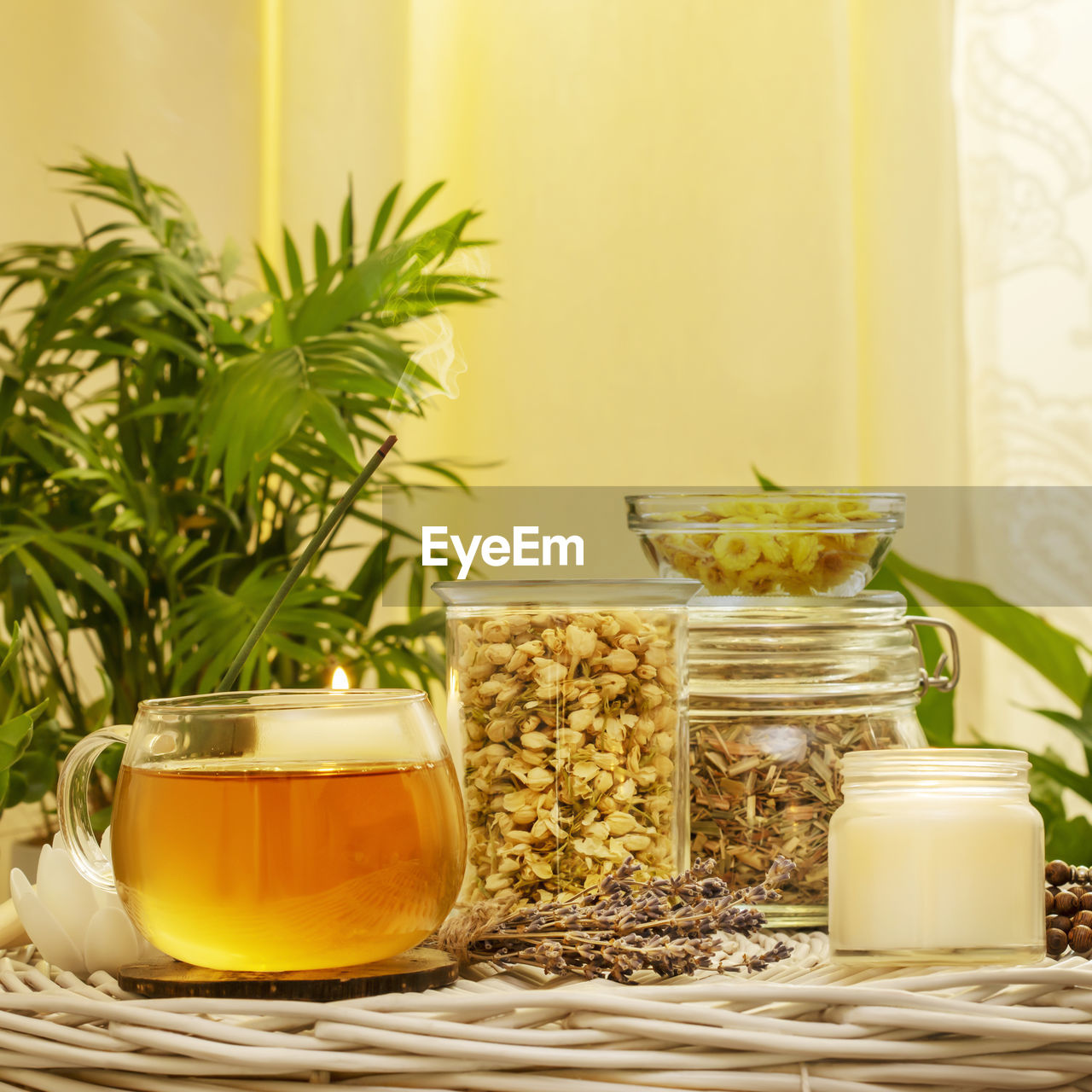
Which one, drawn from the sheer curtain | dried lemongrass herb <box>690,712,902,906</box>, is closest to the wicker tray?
dried lemongrass herb <box>690,712,902,906</box>

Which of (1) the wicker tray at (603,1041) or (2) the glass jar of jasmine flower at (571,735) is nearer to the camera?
(1) the wicker tray at (603,1041)

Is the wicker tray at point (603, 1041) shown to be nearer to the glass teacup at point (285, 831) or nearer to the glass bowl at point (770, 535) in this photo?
the glass teacup at point (285, 831)

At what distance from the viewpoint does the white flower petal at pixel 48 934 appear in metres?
0.41

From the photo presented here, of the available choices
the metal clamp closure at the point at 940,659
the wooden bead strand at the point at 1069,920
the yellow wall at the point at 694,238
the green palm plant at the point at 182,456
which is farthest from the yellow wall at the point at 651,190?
the wooden bead strand at the point at 1069,920

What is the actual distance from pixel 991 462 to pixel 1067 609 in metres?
0.17

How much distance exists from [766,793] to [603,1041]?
17 centimetres

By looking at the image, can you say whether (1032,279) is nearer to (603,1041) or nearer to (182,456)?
(182,456)

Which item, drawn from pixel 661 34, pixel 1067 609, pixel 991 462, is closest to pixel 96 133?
pixel 661 34

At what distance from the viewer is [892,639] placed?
0.51 m

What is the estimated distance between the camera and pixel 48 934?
0.41m

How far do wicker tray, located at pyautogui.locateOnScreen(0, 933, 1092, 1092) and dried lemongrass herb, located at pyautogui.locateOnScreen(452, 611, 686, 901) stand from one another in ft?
0.30

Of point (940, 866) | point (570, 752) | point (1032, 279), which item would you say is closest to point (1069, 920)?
point (940, 866)

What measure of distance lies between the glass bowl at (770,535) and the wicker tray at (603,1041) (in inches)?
7.9

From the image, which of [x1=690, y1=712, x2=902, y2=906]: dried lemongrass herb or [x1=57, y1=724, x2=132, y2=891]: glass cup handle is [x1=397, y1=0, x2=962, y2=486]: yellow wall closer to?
[x1=690, y1=712, x2=902, y2=906]: dried lemongrass herb
